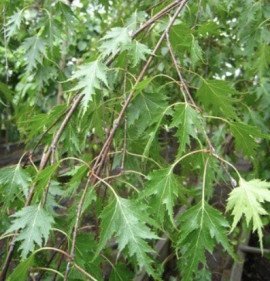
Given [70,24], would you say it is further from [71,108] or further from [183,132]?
[183,132]

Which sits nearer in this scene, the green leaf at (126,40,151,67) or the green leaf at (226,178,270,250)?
the green leaf at (226,178,270,250)

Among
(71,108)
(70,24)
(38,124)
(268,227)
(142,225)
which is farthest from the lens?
(268,227)

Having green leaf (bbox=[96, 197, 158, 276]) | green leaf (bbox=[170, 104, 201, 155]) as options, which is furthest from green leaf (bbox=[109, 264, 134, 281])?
green leaf (bbox=[170, 104, 201, 155])

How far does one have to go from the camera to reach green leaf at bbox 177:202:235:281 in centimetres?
76

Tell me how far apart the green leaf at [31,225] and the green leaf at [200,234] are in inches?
11.4

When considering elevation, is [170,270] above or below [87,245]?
below

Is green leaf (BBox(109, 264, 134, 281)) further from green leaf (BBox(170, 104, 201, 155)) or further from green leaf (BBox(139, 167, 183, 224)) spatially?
green leaf (BBox(170, 104, 201, 155))

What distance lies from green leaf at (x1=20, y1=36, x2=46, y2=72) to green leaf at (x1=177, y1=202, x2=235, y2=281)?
0.78 meters

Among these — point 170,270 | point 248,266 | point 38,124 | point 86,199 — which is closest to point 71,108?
point 38,124

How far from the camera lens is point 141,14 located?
114cm

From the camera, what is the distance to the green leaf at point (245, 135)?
86cm

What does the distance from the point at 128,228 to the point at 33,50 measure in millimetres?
777

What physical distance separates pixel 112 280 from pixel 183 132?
50cm

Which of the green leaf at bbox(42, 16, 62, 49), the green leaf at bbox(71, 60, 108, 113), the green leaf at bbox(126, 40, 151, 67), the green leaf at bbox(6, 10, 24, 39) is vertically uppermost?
the green leaf at bbox(6, 10, 24, 39)
